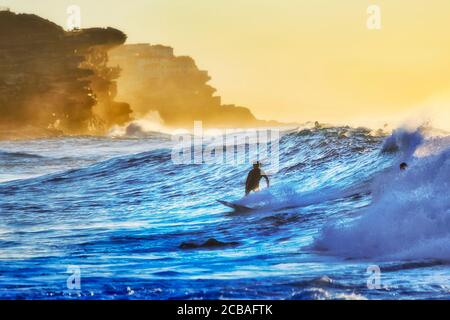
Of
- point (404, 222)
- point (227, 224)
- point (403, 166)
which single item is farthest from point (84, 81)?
point (404, 222)

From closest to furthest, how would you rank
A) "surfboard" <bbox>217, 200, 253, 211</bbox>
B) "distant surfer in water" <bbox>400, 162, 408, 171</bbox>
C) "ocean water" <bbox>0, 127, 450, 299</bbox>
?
"ocean water" <bbox>0, 127, 450, 299</bbox>, "distant surfer in water" <bbox>400, 162, 408, 171</bbox>, "surfboard" <bbox>217, 200, 253, 211</bbox>

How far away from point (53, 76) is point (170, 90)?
6.44 m

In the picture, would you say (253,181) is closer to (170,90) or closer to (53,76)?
(170,90)

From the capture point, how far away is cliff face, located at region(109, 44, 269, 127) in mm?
12938

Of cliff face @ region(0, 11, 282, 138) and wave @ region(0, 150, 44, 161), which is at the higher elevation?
cliff face @ region(0, 11, 282, 138)

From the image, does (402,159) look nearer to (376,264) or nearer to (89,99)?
(376,264)

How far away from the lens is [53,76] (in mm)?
22031

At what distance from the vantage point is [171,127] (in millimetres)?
15297

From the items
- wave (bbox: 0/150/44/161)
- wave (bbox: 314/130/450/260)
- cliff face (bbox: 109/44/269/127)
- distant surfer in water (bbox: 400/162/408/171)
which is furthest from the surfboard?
wave (bbox: 0/150/44/161)

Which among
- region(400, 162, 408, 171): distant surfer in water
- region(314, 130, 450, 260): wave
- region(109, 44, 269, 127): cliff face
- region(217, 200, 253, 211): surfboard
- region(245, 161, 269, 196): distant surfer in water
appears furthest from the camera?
region(245, 161, 269, 196): distant surfer in water

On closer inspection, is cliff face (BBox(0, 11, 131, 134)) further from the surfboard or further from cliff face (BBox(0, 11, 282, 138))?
the surfboard

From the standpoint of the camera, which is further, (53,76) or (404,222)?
(53,76)

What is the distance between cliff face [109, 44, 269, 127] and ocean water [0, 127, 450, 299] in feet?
2.35

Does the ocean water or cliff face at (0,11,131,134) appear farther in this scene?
cliff face at (0,11,131,134)
